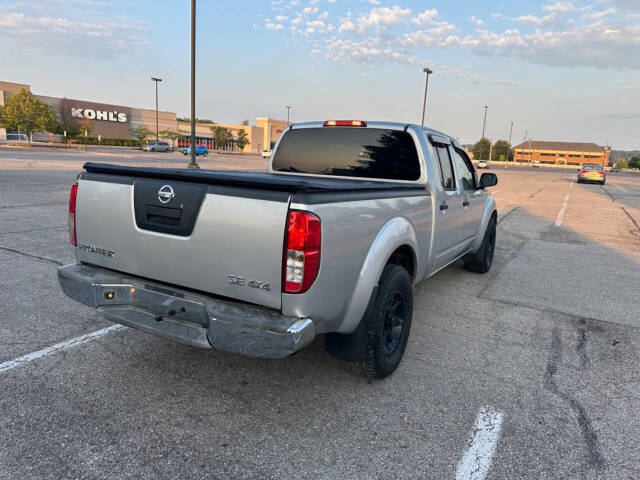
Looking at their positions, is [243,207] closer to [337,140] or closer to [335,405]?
[335,405]

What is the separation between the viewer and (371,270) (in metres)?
2.95

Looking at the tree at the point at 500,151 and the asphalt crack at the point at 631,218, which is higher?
the tree at the point at 500,151

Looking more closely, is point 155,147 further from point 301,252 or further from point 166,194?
point 301,252

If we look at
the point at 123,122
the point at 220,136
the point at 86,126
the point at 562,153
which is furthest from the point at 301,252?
the point at 562,153

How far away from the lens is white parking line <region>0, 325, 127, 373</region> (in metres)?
3.27

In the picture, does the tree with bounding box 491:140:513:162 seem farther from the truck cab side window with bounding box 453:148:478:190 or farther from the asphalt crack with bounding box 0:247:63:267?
the asphalt crack with bounding box 0:247:63:267

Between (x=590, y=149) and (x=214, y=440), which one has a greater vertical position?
(x=590, y=149)

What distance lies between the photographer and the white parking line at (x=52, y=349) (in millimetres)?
3270

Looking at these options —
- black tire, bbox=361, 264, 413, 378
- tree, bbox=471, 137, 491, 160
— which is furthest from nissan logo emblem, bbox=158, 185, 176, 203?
tree, bbox=471, 137, 491, 160

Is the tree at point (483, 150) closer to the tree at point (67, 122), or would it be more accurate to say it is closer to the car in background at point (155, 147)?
the car in background at point (155, 147)

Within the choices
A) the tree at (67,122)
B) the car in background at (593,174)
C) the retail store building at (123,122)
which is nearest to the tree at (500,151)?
the retail store building at (123,122)

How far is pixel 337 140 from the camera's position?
441 centimetres

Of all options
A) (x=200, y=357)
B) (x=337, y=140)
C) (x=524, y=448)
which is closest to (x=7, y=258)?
(x=200, y=357)

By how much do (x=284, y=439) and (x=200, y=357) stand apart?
48.2 inches
